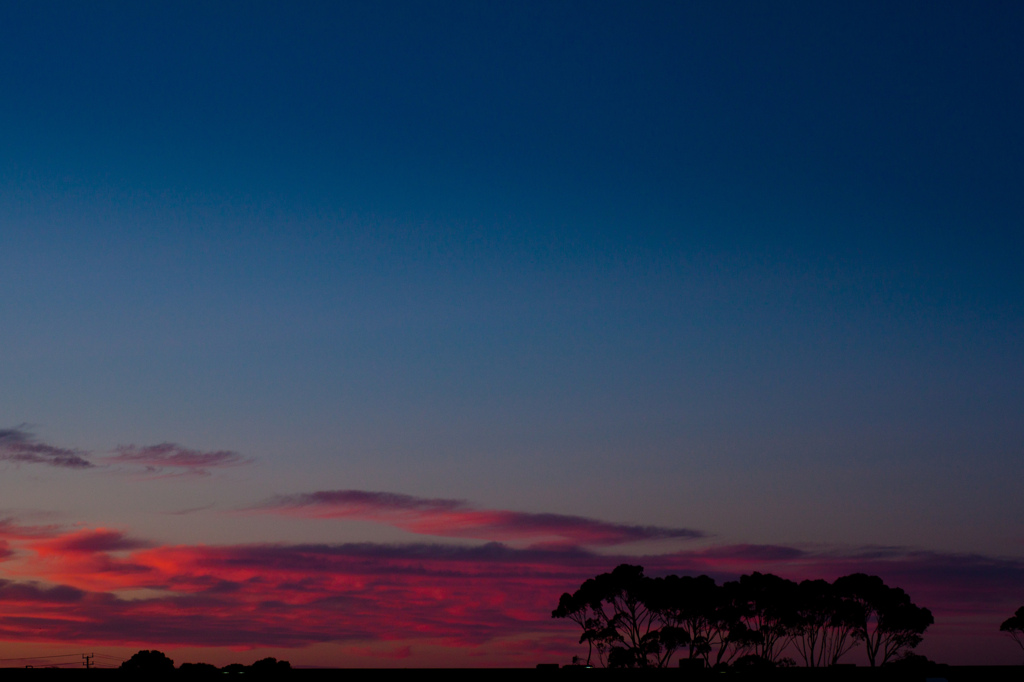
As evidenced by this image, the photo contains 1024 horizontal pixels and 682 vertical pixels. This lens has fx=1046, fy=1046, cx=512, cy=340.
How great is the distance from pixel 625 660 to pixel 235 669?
43.1 metres

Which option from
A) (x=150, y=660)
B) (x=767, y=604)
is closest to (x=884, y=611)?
(x=767, y=604)

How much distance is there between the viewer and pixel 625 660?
3531 inches

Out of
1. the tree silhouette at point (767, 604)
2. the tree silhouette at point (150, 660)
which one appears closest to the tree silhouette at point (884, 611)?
the tree silhouette at point (767, 604)

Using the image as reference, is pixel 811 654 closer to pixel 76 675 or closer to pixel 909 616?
pixel 909 616

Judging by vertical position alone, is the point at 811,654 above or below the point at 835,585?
below

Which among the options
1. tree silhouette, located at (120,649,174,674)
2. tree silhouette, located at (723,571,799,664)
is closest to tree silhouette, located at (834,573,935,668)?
tree silhouette, located at (723,571,799,664)

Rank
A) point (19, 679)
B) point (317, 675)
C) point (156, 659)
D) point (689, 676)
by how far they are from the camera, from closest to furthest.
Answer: point (19, 679), point (317, 675), point (689, 676), point (156, 659)

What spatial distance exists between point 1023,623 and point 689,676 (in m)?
55.2

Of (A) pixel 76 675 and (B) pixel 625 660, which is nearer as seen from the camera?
(A) pixel 76 675

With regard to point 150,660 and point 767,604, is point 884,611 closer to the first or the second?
point 767,604

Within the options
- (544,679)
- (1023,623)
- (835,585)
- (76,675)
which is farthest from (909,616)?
(76,675)

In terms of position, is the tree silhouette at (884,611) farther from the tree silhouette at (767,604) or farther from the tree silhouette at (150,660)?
the tree silhouette at (150,660)

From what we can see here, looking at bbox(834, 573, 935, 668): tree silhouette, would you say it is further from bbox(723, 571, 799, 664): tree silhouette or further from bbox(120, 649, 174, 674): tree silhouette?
bbox(120, 649, 174, 674): tree silhouette

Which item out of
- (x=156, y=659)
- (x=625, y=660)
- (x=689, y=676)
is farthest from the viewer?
(x=156, y=659)
